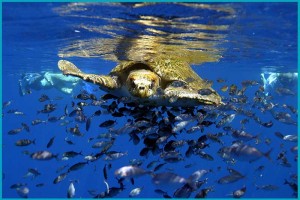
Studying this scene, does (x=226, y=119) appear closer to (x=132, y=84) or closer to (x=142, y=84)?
(x=142, y=84)

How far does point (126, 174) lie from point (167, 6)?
6.19m

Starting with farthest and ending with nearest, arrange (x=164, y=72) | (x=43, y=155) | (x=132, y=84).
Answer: (x=164, y=72) → (x=132, y=84) → (x=43, y=155)

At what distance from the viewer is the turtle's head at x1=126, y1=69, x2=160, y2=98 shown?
969cm

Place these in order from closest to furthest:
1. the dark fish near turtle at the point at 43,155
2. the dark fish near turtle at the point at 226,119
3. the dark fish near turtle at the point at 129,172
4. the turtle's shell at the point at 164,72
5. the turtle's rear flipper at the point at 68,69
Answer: the dark fish near turtle at the point at 129,172 < the dark fish near turtle at the point at 43,155 < the turtle's rear flipper at the point at 68,69 < the dark fish near turtle at the point at 226,119 < the turtle's shell at the point at 164,72

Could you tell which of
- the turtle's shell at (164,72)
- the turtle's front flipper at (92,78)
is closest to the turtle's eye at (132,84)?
the turtle's front flipper at (92,78)

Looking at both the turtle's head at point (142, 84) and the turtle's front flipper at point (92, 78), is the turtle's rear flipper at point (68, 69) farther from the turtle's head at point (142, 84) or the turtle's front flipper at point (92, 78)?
the turtle's head at point (142, 84)

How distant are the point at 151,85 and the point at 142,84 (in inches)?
17.5

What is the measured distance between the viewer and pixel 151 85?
10.1 metres

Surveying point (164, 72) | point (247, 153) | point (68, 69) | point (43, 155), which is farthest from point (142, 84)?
point (247, 153)

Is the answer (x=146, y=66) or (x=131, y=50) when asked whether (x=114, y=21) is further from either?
(x=131, y=50)

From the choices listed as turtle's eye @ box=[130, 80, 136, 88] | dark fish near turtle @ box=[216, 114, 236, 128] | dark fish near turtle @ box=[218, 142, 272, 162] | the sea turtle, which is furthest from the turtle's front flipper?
dark fish near turtle @ box=[218, 142, 272, 162]

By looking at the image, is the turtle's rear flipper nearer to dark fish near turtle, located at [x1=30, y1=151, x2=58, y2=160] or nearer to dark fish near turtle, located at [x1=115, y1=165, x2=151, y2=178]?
dark fish near turtle, located at [x1=30, y1=151, x2=58, y2=160]

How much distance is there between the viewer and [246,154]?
7465 millimetres

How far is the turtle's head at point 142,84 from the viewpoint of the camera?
31.8 feet
